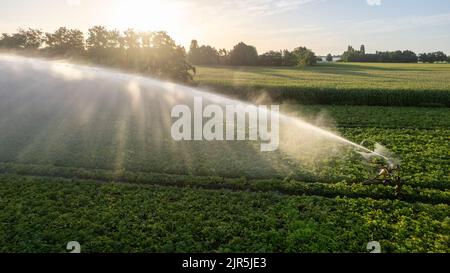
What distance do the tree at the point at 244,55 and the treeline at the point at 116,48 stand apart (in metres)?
44.2

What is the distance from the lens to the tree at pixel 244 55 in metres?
93.4

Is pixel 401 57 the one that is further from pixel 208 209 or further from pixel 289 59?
pixel 208 209

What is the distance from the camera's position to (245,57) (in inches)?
3681

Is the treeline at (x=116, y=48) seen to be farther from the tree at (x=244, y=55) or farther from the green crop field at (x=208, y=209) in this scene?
the tree at (x=244, y=55)

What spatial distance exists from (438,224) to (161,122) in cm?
1702

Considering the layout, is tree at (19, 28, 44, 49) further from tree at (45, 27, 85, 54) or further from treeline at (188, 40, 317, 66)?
treeline at (188, 40, 317, 66)

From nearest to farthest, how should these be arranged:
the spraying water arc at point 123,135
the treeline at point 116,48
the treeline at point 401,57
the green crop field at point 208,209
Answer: the green crop field at point 208,209 → the spraying water arc at point 123,135 → the treeline at point 116,48 → the treeline at point 401,57

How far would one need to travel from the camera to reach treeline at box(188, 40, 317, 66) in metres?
93.7

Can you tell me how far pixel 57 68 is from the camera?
39.5m

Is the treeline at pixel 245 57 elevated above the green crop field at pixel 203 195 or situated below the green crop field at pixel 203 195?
above

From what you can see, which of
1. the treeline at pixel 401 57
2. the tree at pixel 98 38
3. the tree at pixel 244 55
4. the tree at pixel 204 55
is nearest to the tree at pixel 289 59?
the tree at pixel 244 55

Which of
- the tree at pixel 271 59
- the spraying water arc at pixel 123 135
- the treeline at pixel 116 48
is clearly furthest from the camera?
the tree at pixel 271 59

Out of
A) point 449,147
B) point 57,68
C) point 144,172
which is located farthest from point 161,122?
point 57,68

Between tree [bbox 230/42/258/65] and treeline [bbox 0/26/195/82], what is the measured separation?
44.2 metres
